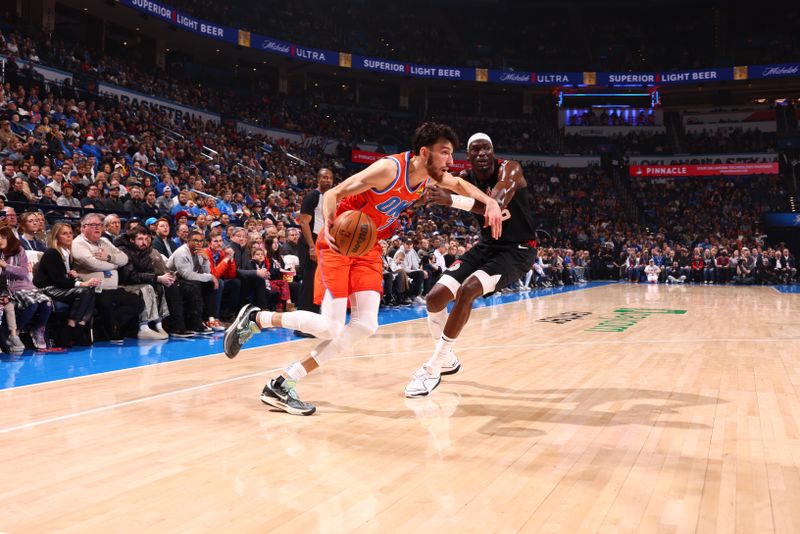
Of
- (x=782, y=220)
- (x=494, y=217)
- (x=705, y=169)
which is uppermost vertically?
(x=705, y=169)

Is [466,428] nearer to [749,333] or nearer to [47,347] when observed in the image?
[47,347]

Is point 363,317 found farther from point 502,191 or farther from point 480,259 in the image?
point 502,191

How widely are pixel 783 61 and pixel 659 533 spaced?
38567mm

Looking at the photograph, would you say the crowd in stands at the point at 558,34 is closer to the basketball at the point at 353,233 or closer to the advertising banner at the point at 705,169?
the advertising banner at the point at 705,169

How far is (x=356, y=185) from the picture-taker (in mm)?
3777

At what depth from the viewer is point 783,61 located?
110ft

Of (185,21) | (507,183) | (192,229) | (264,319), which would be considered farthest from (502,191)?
(185,21)

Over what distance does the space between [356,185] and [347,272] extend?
0.62 m

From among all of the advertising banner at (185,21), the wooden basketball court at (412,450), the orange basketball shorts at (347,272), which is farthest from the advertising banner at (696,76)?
the orange basketball shorts at (347,272)

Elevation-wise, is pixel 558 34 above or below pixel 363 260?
above

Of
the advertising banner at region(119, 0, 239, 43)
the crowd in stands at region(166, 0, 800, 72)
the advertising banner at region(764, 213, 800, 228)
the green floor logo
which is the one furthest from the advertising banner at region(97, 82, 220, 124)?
the advertising banner at region(764, 213, 800, 228)

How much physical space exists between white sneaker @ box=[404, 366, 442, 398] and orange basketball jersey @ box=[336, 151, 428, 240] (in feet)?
3.49

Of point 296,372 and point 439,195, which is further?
point 439,195

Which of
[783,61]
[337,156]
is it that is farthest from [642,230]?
[337,156]
